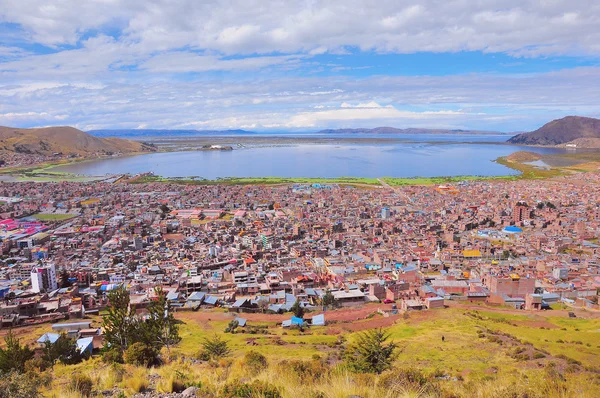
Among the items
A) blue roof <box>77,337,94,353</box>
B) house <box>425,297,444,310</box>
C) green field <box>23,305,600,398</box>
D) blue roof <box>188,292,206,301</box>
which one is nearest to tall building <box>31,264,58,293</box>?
green field <box>23,305,600,398</box>

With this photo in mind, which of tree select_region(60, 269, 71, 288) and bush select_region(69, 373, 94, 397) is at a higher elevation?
bush select_region(69, 373, 94, 397)

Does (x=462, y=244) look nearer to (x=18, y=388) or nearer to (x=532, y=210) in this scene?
(x=532, y=210)

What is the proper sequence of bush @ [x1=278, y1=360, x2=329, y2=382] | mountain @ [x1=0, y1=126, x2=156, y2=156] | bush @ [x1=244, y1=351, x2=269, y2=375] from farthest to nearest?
1. mountain @ [x1=0, y1=126, x2=156, y2=156]
2. bush @ [x1=244, y1=351, x2=269, y2=375]
3. bush @ [x1=278, y1=360, x2=329, y2=382]

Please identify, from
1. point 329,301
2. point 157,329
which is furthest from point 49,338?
point 329,301

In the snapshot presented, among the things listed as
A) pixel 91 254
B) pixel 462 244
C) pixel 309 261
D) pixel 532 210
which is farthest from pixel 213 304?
pixel 532 210

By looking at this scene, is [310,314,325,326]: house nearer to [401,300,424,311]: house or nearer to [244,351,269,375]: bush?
[401,300,424,311]: house

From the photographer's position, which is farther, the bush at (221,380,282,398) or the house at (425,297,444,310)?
the house at (425,297,444,310)
